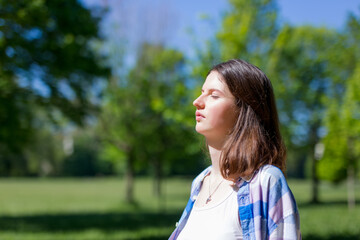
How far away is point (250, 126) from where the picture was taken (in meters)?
1.45

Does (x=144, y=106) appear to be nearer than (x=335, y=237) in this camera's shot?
No

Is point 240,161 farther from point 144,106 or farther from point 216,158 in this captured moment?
point 144,106

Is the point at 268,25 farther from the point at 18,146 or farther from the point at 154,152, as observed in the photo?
the point at 154,152

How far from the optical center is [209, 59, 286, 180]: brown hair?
4.64 feet

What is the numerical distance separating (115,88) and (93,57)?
8.90 metres


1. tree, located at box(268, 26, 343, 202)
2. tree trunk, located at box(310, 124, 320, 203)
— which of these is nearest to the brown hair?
tree, located at box(268, 26, 343, 202)

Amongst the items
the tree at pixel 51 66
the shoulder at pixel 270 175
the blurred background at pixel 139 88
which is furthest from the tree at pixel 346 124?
the shoulder at pixel 270 175

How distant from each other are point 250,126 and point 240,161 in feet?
0.47

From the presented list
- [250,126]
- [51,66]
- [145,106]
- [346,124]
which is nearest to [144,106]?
[145,106]

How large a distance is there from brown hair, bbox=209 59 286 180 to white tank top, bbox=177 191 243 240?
114 mm

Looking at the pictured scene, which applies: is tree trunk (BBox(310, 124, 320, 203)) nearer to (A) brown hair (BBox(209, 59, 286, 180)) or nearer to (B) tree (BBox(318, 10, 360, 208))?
(B) tree (BBox(318, 10, 360, 208))

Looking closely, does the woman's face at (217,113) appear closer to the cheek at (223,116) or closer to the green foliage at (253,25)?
the cheek at (223,116)

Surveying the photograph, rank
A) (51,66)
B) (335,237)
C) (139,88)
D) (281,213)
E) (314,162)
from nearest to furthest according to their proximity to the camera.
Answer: (281,213) < (335,237) < (51,66) < (139,88) < (314,162)

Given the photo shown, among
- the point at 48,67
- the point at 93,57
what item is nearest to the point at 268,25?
the point at 93,57
